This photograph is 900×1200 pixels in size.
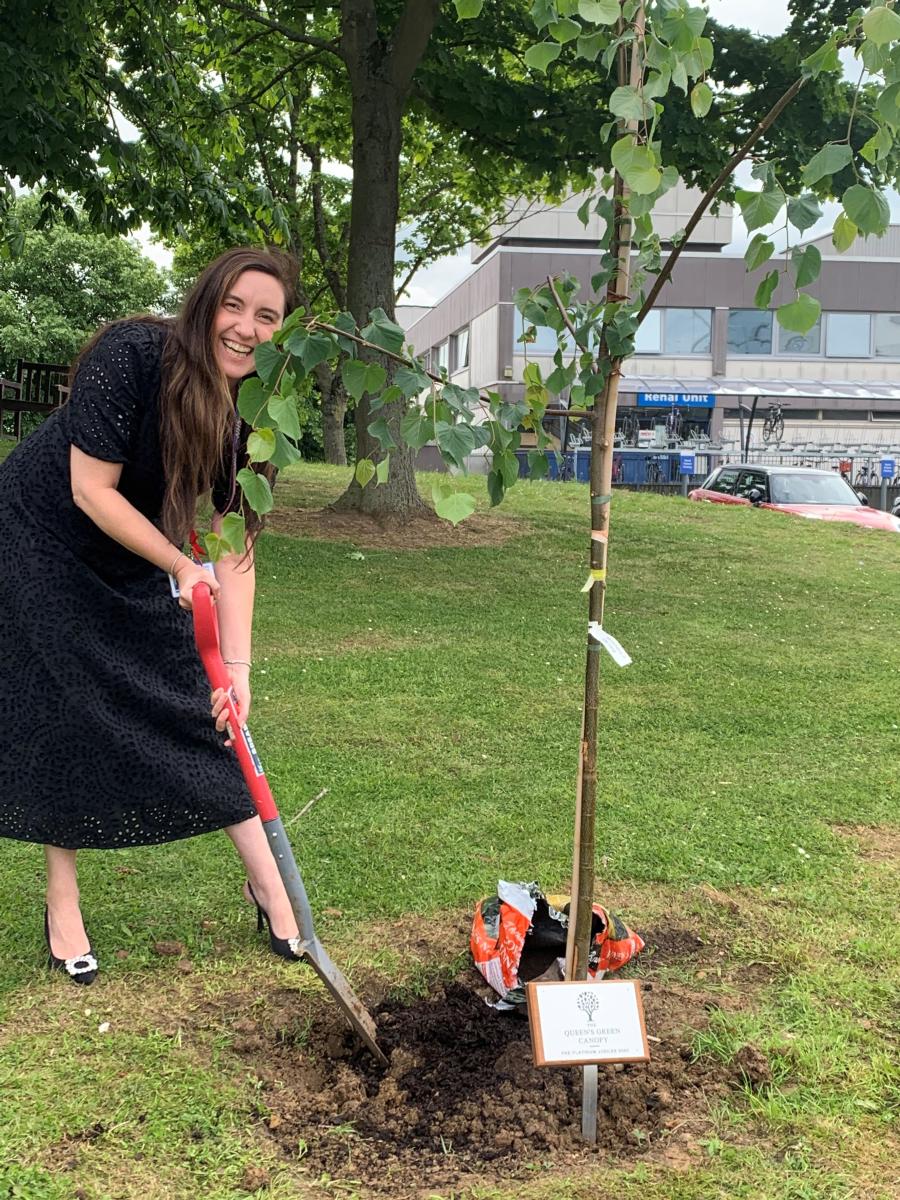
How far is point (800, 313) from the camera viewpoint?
6.40 feet

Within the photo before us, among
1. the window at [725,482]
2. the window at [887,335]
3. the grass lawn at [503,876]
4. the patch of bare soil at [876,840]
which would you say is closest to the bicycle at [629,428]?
the window at [725,482]

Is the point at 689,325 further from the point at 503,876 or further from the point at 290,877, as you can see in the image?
the point at 290,877

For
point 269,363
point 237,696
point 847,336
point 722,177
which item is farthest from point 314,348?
point 847,336

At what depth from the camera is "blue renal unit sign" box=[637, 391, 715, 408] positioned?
31.8 metres

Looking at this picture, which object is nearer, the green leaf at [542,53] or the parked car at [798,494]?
the green leaf at [542,53]

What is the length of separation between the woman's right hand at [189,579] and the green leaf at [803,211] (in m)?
1.39

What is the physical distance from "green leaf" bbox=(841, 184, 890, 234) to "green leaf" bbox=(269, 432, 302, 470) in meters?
1.08

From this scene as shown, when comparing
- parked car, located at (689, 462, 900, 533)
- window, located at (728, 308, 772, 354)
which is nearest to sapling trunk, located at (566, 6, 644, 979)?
parked car, located at (689, 462, 900, 533)

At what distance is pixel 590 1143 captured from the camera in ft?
7.35

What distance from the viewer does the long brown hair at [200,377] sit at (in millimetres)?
2467

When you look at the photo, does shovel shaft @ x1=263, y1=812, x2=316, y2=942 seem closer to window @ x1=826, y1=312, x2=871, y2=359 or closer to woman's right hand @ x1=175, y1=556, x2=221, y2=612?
woman's right hand @ x1=175, y1=556, x2=221, y2=612

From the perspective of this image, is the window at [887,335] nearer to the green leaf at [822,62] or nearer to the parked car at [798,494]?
the parked car at [798,494]

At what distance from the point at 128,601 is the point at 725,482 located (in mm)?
15015

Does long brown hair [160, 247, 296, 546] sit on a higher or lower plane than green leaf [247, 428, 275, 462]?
higher
